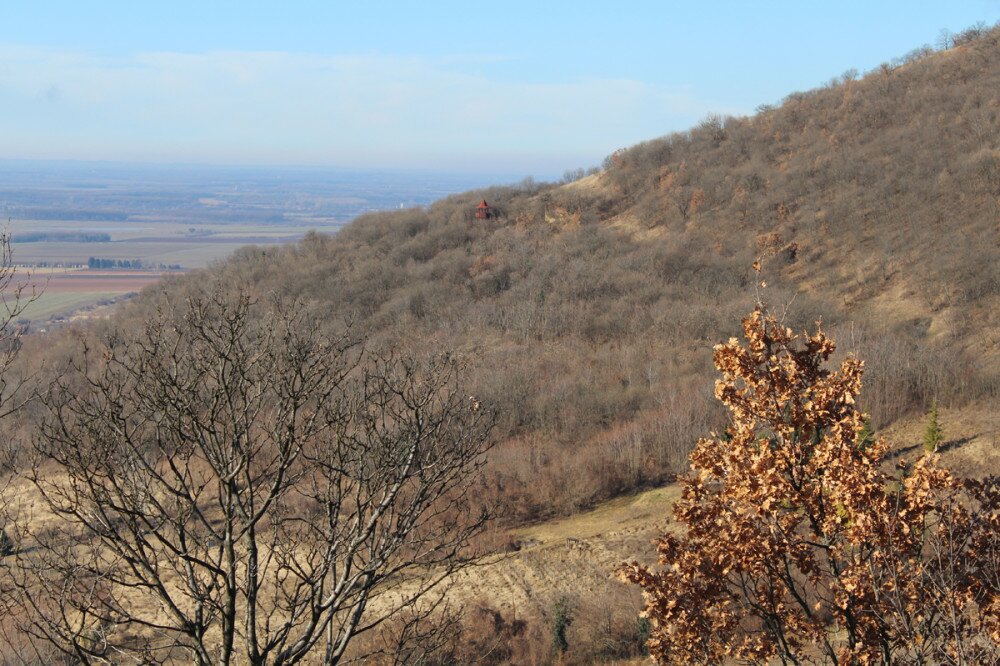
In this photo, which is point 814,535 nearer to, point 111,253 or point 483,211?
point 483,211

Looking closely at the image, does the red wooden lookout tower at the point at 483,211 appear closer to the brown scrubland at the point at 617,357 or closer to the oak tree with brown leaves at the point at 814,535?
the brown scrubland at the point at 617,357

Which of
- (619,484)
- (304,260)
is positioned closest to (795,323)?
(619,484)

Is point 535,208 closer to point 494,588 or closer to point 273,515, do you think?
point 494,588

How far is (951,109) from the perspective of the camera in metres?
36.2

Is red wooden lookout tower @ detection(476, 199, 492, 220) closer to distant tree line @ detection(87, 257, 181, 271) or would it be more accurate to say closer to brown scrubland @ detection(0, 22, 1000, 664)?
brown scrubland @ detection(0, 22, 1000, 664)

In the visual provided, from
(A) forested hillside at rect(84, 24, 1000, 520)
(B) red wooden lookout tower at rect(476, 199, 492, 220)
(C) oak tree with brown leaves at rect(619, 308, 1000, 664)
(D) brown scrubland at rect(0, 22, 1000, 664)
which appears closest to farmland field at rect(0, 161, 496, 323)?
(D) brown scrubland at rect(0, 22, 1000, 664)

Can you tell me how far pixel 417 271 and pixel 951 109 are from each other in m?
24.3

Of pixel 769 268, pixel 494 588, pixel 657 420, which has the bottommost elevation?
pixel 494 588

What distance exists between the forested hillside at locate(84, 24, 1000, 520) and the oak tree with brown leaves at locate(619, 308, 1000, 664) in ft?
35.7

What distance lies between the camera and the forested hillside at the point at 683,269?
20156 millimetres

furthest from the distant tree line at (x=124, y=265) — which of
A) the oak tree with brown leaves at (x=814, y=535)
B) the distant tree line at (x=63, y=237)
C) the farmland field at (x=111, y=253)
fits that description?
the oak tree with brown leaves at (x=814, y=535)

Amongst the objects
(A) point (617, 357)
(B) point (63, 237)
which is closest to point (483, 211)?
(A) point (617, 357)

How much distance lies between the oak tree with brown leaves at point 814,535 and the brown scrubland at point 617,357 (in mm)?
44

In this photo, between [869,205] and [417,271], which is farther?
[417,271]
